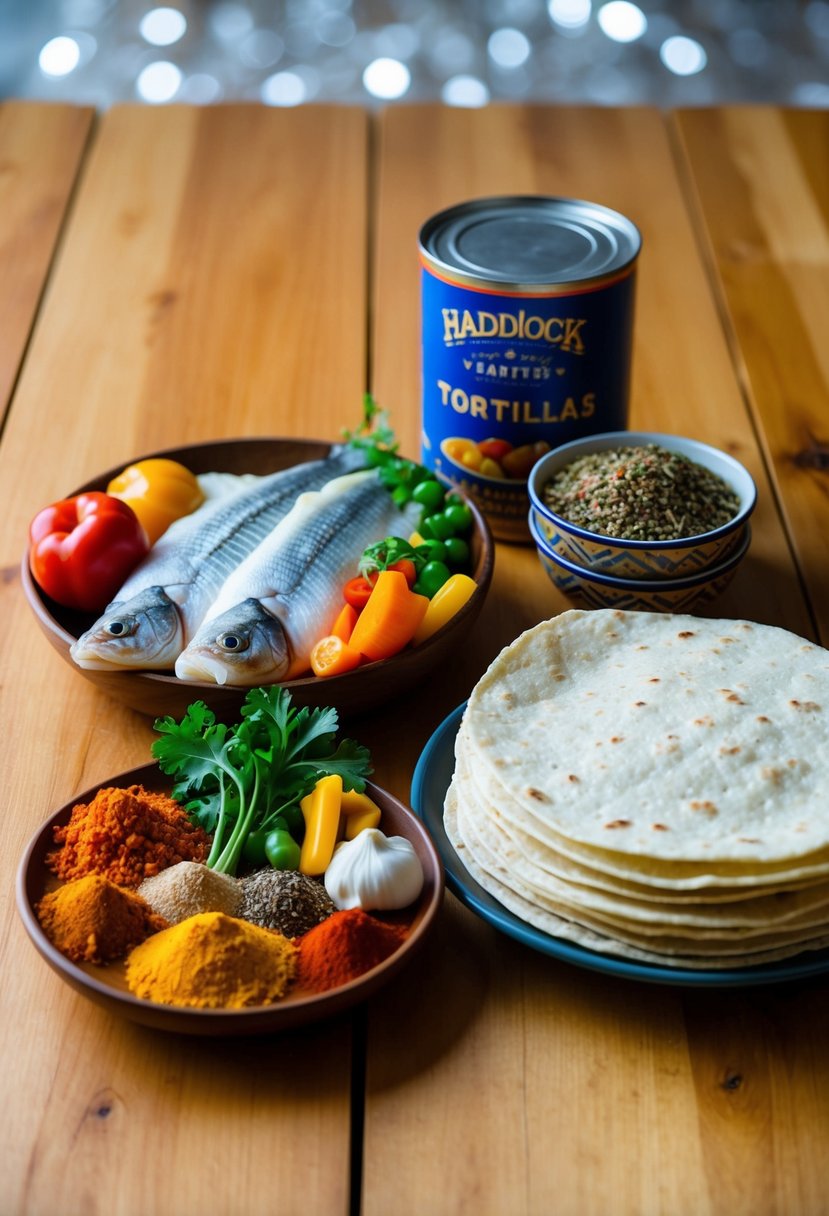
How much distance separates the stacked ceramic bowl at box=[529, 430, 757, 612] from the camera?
5.91 ft

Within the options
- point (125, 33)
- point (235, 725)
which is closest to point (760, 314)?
point (235, 725)

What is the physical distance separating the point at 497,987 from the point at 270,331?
165 centimetres

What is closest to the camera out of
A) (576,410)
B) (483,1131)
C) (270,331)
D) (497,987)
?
(483,1131)

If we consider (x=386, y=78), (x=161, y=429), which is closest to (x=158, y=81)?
(x=386, y=78)

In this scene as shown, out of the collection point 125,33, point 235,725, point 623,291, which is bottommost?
point 125,33

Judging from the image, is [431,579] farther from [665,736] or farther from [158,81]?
[158,81]

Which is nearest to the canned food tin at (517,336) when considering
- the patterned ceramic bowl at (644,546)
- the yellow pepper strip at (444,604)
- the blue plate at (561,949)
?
the patterned ceramic bowl at (644,546)

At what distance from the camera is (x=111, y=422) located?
2.42 metres

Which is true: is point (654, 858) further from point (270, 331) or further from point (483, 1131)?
point (270, 331)

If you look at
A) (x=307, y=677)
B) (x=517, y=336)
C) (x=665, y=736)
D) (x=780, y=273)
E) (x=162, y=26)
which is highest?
(x=517, y=336)

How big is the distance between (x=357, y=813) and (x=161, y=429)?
3.72 ft

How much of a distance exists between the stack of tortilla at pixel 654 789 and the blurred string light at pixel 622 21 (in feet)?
16.6

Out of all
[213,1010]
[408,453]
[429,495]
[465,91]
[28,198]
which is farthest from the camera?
[465,91]

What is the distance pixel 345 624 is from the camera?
1.77 metres
